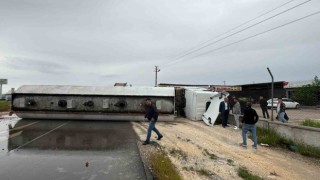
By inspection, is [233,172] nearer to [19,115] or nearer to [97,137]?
[97,137]

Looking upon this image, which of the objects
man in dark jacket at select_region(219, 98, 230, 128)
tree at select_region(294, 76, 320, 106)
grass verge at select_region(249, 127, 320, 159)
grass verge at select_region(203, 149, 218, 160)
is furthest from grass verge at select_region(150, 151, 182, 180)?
tree at select_region(294, 76, 320, 106)

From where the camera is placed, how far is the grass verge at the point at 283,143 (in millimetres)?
11635

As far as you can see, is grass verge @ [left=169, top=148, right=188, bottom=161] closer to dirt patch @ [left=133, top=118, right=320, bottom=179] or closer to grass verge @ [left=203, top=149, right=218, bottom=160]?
dirt patch @ [left=133, top=118, right=320, bottom=179]

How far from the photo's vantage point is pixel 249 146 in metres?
12.8

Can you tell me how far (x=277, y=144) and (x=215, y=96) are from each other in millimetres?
8147

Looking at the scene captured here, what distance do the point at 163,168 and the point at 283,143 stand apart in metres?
7.61

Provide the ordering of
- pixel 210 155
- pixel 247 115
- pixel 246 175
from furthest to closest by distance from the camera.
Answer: pixel 247 115, pixel 210 155, pixel 246 175

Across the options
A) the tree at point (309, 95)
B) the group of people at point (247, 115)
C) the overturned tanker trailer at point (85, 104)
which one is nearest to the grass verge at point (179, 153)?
the group of people at point (247, 115)

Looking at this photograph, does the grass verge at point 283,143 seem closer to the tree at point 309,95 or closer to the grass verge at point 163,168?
the grass verge at point 163,168

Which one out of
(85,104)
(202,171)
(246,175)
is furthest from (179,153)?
(85,104)

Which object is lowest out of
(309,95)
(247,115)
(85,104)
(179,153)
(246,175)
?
(246,175)

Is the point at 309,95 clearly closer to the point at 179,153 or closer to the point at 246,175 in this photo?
the point at 179,153

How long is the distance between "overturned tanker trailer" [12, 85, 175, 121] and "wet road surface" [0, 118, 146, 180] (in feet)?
22.0

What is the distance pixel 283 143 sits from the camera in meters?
13.5
